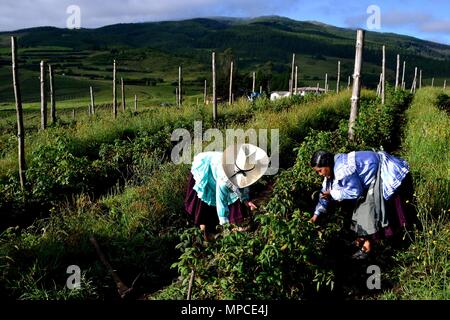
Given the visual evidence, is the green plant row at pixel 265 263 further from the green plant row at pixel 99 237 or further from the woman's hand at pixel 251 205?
the green plant row at pixel 99 237

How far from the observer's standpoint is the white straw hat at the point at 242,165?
4.87 m

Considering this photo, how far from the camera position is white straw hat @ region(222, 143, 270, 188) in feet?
16.0

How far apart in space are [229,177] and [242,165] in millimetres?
205

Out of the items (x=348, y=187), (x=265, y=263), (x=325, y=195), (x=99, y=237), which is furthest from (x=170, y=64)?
(x=265, y=263)

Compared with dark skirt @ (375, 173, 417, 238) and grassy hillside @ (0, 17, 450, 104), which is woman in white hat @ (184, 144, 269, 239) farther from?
grassy hillside @ (0, 17, 450, 104)

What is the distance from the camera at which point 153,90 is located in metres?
61.8

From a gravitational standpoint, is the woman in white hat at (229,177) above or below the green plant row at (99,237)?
above

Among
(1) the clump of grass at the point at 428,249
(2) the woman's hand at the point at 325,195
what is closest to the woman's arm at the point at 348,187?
(2) the woman's hand at the point at 325,195

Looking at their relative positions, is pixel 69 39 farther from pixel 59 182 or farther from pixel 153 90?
pixel 59 182

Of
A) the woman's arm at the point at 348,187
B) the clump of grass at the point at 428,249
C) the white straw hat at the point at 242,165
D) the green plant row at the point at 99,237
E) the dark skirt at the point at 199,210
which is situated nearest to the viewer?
the clump of grass at the point at 428,249

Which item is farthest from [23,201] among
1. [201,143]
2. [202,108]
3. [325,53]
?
[325,53]

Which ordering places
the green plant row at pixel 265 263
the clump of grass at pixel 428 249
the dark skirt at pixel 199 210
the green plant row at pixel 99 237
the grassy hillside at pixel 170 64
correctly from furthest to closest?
1. the grassy hillside at pixel 170 64
2. the dark skirt at pixel 199 210
3. the green plant row at pixel 99 237
4. the clump of grass at pixel 428 249
5. the green plant row at pixel 265 263

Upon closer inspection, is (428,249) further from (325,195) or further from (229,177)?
(229,177)

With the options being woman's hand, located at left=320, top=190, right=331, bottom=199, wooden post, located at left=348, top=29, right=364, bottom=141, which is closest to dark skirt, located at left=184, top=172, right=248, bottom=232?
woman's hand, located at left=320, top=190, right=331, bottom=199
